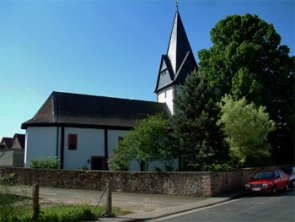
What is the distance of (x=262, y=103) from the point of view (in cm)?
3753

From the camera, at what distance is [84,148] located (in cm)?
3725

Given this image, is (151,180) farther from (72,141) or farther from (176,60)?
(176,60)

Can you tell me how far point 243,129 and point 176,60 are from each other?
1822cm

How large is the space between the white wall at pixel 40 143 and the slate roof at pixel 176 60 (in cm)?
1640

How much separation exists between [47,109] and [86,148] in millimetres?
5595

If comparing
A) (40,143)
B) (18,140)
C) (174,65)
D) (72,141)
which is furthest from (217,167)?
(18,140)

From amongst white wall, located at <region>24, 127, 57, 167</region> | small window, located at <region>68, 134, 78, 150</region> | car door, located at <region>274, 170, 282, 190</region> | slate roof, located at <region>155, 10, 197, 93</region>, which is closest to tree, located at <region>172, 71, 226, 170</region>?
car door, located at <region>274, 170, 282, 190</region>

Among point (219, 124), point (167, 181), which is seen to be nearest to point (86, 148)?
point (219, 124)

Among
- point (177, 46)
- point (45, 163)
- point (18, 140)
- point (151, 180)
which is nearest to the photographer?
point (151, 180)

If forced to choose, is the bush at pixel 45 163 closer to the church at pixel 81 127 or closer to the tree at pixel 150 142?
the church at pixel 81 127

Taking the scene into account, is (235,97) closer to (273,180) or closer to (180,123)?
(180,123)

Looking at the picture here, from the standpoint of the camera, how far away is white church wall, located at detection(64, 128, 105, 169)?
36.2 m

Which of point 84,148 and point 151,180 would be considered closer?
point 151,180

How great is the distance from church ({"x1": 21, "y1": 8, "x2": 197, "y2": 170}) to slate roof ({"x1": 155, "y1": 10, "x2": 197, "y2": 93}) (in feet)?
1.48
